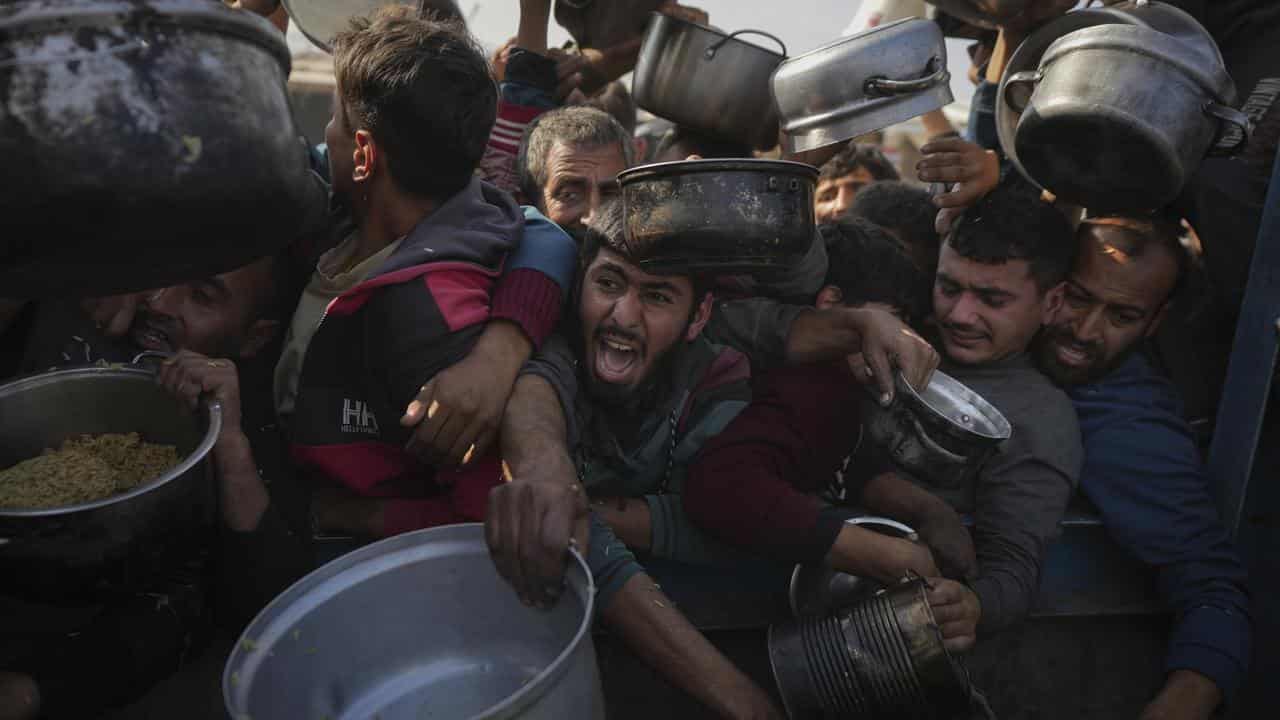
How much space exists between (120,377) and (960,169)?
8.11 feet

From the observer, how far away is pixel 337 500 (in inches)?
86.4

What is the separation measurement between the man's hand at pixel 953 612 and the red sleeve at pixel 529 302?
118 cm

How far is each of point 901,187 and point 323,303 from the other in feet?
8.10

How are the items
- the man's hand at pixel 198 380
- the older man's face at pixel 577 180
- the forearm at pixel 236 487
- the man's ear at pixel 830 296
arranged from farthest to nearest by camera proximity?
the older man's face at pixel 577 180
the man's ear at pixel 830 296
the forearm at pixel 236 487
the man's hand at pixel 198 380

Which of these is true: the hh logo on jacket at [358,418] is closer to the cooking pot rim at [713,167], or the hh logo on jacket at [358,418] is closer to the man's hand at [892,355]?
the cooking pot rim at [713,167]

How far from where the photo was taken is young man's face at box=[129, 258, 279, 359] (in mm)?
2342

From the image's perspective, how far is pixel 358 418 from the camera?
6.88 ft

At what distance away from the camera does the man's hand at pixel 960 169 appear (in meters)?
2.71

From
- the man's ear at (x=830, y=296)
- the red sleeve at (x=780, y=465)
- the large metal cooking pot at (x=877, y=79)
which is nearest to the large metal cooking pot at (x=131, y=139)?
the red sleeve at (x=780, y=465)

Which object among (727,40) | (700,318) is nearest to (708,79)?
(727,40)

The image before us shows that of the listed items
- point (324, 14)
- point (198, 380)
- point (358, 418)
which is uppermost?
point (324, 14)

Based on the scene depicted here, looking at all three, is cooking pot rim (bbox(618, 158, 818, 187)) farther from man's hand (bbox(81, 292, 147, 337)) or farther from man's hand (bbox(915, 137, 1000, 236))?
man's hand (bbox(81, 292, 147, 337))

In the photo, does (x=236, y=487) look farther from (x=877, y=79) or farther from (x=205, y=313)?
(x=877, y=79)

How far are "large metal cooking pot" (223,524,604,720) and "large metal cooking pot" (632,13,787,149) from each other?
2392 millimetres
